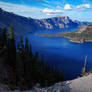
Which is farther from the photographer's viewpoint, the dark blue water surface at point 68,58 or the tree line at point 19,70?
the dark blue water surface at point 68,58

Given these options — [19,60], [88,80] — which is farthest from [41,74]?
[88,80]

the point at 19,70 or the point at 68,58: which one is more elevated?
the point at 19,70

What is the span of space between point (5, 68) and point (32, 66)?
911 cm

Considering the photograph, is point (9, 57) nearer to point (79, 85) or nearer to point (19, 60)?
point (19, 60)

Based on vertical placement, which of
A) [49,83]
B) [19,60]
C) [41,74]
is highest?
[19,60]

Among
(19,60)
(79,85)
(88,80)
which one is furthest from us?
(19,60)

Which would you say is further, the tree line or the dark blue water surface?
the dark blue water surface

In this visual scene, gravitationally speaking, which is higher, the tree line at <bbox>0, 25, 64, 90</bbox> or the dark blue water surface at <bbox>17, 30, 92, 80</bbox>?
the tree line at <bbox>0, 25, 64, 90</bbox>

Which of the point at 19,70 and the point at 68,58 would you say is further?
the point at 68,58

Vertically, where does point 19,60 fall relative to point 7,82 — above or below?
above

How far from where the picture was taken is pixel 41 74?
42.3 m

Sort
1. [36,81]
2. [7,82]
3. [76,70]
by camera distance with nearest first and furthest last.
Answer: [7,82] → [36,81] → [76,70]

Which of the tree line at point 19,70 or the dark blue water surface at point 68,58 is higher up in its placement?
the tree line at point 19,70

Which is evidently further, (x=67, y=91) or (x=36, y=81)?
(x=36, y=81)
